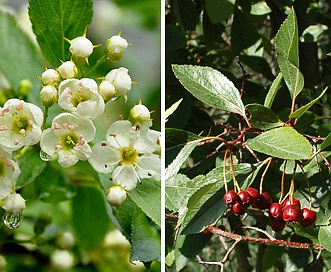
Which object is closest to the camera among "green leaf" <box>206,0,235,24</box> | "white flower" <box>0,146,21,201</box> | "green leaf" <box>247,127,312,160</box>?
Result: "white flower" <box>0,146,21,201</box>

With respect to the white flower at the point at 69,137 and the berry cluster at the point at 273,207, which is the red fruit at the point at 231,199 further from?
the white flower at the point at 69,137

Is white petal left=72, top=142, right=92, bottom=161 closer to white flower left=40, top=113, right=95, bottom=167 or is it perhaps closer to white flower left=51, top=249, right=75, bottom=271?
white flower left=40, top=113, right=95, bottom=167

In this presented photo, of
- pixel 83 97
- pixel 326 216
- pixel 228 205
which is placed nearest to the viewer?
pixel 83 97

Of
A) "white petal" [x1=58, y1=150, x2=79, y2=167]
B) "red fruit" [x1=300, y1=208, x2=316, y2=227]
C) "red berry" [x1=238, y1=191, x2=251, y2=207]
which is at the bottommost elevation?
"red fruit" [x1=300, y1=208, x2=316, y2=227]

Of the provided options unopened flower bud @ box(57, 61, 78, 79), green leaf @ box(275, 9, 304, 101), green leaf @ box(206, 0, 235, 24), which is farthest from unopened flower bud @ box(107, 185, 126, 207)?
green leaf @ box(206, 0, 235, 24)

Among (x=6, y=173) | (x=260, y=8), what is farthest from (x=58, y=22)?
(x=260, y=8)

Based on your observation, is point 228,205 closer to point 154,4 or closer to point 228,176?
point 228,176

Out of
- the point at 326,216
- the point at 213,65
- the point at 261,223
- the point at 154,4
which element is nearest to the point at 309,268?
the point at 261,223

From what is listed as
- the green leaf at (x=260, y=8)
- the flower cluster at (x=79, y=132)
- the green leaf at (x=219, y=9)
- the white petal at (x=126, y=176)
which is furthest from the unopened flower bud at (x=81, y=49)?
the green leaf at (x=260, y=8)
